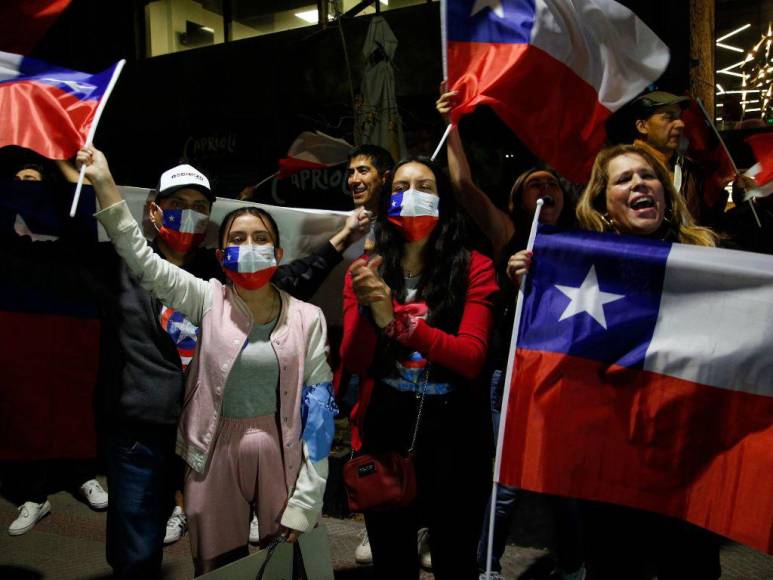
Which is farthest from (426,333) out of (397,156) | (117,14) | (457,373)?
(117,14)

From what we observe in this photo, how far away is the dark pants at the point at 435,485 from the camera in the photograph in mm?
2645

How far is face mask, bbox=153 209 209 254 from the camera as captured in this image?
10.4 feet

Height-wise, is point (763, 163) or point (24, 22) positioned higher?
point (24, 22)

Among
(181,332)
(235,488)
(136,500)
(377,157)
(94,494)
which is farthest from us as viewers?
(94,494)

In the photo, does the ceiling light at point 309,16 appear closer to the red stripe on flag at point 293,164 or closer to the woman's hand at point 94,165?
the red stripe on flag at point 293,164

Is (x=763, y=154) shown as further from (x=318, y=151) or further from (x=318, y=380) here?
(x=318, y=151)

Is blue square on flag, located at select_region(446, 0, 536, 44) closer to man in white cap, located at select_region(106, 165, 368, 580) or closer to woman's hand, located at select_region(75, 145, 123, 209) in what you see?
woman's hand, located at select_region(75, 145, 123, 209)

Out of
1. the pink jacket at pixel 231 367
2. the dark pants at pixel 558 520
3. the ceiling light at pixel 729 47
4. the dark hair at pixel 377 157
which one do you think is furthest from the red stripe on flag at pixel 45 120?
the ceiling light at pixel 729 47

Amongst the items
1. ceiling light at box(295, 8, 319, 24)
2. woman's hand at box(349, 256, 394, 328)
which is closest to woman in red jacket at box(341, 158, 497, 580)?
woman's hand at box(349, 256, 394, 328)

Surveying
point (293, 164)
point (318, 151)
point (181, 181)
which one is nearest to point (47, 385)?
point (181, 181)

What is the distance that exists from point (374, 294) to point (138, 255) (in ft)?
3.03

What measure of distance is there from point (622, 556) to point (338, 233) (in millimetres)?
2073

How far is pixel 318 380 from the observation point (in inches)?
111

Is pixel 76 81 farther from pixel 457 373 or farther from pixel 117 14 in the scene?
pixel 117 14
